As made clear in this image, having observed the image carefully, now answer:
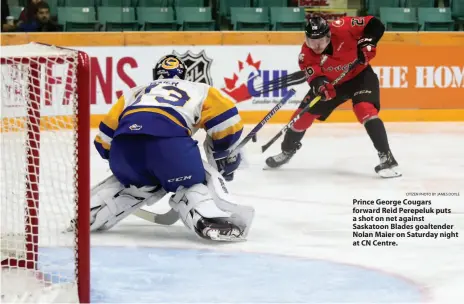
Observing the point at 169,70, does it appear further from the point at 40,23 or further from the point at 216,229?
the point at 40,23

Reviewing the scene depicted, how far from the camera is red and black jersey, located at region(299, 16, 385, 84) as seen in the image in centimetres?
688

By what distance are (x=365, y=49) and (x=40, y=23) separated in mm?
3719

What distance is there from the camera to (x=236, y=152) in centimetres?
514

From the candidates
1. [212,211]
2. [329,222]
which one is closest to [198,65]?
[329,222]

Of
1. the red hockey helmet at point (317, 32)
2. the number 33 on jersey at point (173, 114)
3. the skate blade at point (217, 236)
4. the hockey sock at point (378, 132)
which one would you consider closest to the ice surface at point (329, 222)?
the skate blade at point (217, 236)

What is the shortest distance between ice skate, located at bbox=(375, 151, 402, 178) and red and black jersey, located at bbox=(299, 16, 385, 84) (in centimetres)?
58

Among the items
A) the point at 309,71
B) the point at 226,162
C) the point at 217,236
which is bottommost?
the point at 217,236

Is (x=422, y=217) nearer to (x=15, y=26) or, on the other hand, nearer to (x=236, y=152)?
(x=236, y=152)

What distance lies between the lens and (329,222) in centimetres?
542

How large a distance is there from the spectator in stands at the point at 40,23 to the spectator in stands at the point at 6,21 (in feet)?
0.29

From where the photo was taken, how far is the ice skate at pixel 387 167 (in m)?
6.87

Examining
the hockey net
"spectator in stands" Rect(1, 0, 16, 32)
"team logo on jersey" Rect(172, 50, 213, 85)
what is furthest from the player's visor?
"spectator in stands" Rect(1, 0, 16, 32)

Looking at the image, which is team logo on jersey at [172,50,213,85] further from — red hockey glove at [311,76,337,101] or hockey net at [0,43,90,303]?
hockey net at [0,43,90,303]

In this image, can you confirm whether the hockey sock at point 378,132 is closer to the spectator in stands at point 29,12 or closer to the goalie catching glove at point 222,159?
the goalie catching glove at point 222,159
